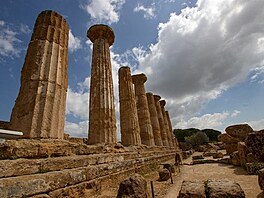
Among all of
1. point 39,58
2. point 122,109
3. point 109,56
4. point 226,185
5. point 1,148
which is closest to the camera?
point 1,148

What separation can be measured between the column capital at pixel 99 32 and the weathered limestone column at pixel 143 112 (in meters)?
9.02

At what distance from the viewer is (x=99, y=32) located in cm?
1048

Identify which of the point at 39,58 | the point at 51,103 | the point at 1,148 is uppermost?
the point at 39,58

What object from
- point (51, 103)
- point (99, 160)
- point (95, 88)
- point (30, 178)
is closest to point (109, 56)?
point (95, 88)

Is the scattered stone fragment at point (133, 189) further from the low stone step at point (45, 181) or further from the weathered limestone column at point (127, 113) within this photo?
the weathered limestone column at point (127, 113)

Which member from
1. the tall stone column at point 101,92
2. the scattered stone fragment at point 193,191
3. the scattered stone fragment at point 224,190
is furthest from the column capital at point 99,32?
the scattered stone fragment at point 224,190

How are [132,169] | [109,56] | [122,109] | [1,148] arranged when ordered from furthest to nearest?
[122,109], [109,56], [132,169], [1,148]

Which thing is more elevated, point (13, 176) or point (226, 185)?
point (13, 176)

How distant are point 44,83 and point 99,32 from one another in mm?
6304

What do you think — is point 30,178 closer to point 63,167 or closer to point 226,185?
point 63,167

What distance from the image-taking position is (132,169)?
779cm

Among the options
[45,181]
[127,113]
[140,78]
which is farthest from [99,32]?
[140,78]

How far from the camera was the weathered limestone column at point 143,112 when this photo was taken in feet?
55.6

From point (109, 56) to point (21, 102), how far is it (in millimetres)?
6221
